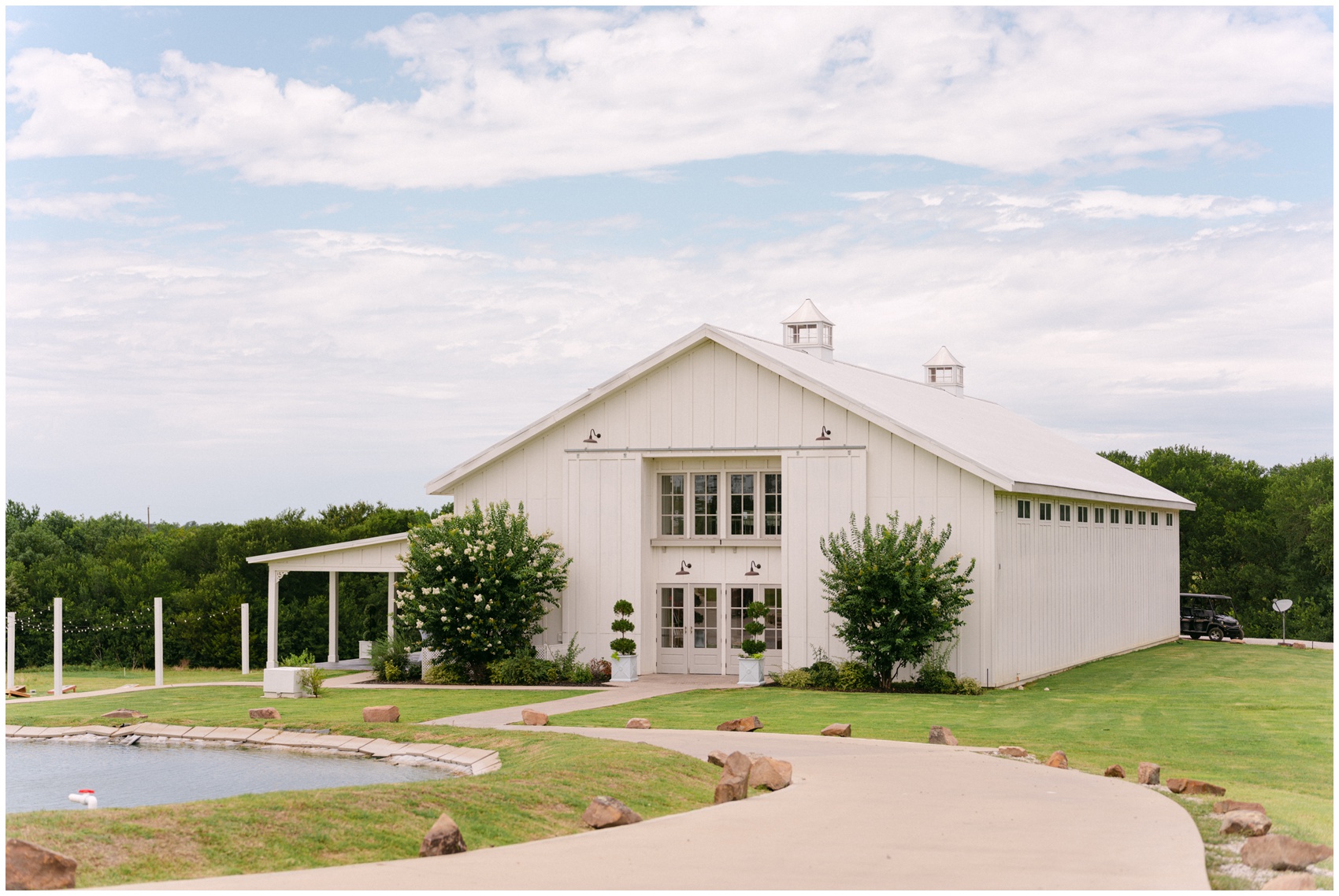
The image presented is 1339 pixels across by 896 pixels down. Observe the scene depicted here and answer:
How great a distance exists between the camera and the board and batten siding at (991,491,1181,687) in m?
25.1

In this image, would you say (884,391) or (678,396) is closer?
(678,396)

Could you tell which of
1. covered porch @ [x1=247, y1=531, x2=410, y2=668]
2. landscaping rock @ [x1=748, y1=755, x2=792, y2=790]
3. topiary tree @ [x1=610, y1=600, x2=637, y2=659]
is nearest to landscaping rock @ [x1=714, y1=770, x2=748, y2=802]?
landscaping rock @ [x1=748, y1=755, x2=792, y2=790]

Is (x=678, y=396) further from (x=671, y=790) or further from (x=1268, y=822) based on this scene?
(x=1268, y=822)

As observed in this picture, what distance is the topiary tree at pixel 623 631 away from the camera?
26.0m

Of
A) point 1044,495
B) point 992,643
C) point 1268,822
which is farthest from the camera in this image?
point 1044,495

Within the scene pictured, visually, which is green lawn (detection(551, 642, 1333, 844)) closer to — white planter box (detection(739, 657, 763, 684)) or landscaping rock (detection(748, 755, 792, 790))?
white planter box (detection(739, 657, 763, 684))

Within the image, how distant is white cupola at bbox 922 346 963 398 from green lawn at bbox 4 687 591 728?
20.7m

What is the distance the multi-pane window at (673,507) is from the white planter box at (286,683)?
7.59m

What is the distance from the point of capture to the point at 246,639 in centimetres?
3103

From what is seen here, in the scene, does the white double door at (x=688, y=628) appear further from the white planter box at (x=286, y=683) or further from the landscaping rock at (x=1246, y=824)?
the landscaping rock at (x=1246, y=824)

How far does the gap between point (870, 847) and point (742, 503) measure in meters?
17.3

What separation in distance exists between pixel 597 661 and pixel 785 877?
1797 cm

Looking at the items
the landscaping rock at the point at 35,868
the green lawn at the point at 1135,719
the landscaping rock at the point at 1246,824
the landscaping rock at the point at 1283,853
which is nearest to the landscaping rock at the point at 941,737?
the green lawn at the point at 1135,719

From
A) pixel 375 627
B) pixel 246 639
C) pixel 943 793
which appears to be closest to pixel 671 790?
pixel 943 793
